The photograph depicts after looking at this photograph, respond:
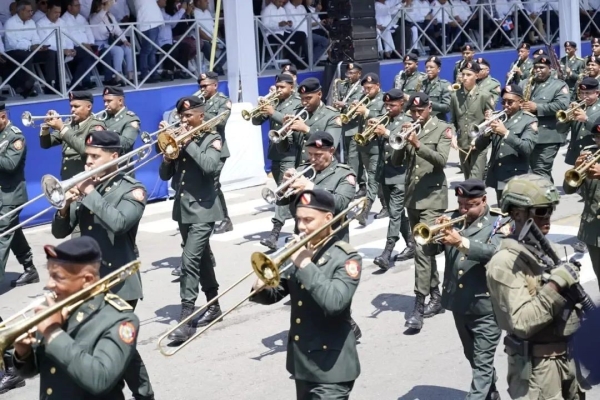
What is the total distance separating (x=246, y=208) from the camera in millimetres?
15945

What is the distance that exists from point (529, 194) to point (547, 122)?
29.4 ft

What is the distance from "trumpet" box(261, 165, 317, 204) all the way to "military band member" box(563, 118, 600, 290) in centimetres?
233

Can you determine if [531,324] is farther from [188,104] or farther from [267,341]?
[188,104]

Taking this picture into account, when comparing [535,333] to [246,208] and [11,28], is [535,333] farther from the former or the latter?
[11,28]

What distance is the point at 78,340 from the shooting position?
5156 millimetres

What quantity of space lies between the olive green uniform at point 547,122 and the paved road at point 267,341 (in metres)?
0.87

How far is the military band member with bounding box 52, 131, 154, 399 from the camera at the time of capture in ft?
25.6

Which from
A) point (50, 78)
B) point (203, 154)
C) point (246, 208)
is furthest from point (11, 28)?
point (203, 154)

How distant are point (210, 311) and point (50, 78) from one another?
24.6 ft

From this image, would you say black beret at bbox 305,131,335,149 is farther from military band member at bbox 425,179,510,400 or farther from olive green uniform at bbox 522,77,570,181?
olive green uniform at bbox 522,77,570,181

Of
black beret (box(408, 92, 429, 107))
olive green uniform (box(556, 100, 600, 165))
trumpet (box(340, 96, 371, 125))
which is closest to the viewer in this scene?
black beret (box(408, 92, 429, 107))

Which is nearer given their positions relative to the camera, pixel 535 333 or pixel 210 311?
pixel 535 333

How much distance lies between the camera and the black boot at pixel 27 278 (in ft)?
39.6

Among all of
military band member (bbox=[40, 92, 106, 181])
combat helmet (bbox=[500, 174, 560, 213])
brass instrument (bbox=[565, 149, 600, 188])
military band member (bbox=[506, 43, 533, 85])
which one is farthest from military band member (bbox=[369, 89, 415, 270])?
military band member (bbox=[506, 43, 533, 85])
